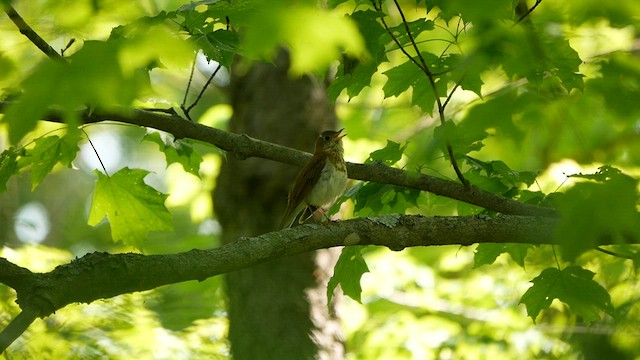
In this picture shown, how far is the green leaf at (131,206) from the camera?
4.32 m

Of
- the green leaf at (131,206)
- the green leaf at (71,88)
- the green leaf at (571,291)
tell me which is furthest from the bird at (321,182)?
the green leaf at (71,88)

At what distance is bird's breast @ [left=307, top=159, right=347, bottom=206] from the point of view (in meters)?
5.22

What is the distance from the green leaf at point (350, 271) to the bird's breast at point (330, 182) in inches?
50.0

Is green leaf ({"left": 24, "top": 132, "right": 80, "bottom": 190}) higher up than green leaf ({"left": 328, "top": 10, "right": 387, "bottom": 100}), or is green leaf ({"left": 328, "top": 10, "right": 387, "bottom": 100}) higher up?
green leaf ({"left": 328, "top": 10, "right": 387, "bottom": 100})

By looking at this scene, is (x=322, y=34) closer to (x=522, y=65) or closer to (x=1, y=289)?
(x=522, y=65)

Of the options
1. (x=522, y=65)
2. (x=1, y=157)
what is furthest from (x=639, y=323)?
(x=1, y=157)

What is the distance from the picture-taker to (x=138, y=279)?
2.88 m

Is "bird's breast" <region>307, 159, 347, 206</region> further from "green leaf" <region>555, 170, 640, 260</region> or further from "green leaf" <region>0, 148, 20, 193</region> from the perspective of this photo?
"green leaf" <region>555, 170, 640, 260</region>

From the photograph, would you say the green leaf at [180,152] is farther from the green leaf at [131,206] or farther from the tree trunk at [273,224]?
the tree trunk at [273,224]

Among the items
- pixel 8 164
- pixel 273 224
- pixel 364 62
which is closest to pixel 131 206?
A: pixel 8 164

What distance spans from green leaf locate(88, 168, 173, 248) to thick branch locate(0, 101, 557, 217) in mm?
628

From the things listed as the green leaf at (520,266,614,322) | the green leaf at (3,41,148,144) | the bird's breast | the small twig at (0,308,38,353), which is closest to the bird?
the bird's breast

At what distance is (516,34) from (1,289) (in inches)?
149

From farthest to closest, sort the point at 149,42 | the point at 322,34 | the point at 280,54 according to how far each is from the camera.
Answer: the point at 280,54
the point at 149,42
the point at 322,34
